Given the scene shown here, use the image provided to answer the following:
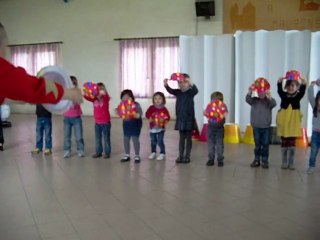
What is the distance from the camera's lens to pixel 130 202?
412 centimetres

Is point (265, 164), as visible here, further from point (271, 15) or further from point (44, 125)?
point (271, 15)

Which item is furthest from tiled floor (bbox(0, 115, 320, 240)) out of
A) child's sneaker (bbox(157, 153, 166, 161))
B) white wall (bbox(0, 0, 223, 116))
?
white wall (bbox(0, 0, 223, 116))

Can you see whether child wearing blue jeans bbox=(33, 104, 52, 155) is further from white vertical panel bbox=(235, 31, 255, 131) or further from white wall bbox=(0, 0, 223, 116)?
white wall bbox=(0, 0, 223, 116)

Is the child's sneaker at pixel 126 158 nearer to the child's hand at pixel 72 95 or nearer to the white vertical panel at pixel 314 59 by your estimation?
the white vertical panel at pixel 314 59

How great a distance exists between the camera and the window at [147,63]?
1256 cm

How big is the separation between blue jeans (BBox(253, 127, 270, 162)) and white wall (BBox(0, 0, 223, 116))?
7.05 metres

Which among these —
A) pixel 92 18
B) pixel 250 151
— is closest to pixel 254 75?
pixel 250 151

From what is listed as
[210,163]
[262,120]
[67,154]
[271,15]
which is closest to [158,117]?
[210,163]

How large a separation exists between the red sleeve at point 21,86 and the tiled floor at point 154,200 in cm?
189

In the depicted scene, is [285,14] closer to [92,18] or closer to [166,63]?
[166,63]

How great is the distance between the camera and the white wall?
12422mm

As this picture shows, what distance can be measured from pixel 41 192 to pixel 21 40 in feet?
37.9

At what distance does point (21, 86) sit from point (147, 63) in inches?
450

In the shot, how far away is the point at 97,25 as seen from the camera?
1341 centimetres
